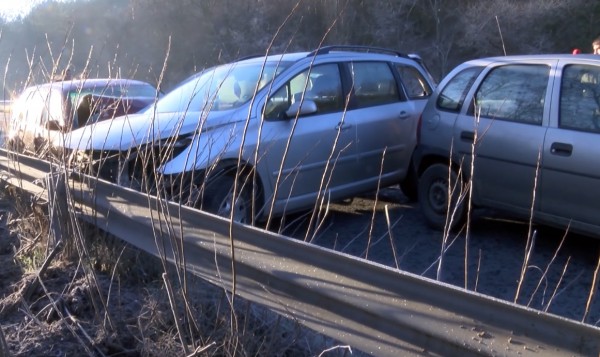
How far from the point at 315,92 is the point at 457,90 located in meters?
1.35

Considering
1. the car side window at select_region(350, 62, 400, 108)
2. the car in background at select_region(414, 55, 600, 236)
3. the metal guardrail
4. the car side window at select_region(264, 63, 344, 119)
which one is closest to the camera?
the metal guardrail

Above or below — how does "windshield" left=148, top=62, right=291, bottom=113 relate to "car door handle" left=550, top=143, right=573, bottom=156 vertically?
above

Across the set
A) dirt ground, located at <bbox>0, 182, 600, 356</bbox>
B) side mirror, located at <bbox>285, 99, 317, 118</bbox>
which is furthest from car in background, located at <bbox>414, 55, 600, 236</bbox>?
side mirror, located at <bbox>285, 99, 317, 118</bbox>

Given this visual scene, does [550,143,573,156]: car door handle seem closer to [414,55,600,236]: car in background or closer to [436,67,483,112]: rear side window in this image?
[414,55,600,236]: car in background

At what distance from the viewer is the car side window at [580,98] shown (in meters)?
6.02

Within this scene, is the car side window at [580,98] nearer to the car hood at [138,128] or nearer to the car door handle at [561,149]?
the car door handle at [561,149]

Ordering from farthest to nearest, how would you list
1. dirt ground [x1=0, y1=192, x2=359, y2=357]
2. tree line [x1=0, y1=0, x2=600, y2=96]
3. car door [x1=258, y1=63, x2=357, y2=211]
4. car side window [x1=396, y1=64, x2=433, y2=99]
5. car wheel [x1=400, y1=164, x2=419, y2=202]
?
tree line [x1=0, y1=0, x2=600, y2=96] → car side window [x1=396, y1=64, x2=433, y2=99] → car wheel [x1=400, y1=164, x2=419, y2=202] → car door [x1=258, y1=63, x2=357, y2=211] → dirt ground [x1=0, y1=192, x2=359, y2=357]

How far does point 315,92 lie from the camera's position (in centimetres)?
775

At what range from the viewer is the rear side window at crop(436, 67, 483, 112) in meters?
7.32

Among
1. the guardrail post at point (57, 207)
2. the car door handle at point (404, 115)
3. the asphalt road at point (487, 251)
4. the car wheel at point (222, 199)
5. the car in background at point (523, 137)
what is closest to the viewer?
the guardrail post at point (57, 207)

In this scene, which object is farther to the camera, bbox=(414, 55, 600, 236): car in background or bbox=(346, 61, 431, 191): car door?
bbox=(346, 61, 431, 191): car door

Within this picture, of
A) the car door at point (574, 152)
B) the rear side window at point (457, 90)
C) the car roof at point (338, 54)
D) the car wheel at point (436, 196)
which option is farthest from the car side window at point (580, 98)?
the car roof at point (338, 54)

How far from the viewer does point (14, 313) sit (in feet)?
14.3

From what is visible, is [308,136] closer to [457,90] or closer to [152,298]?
[457,90]
